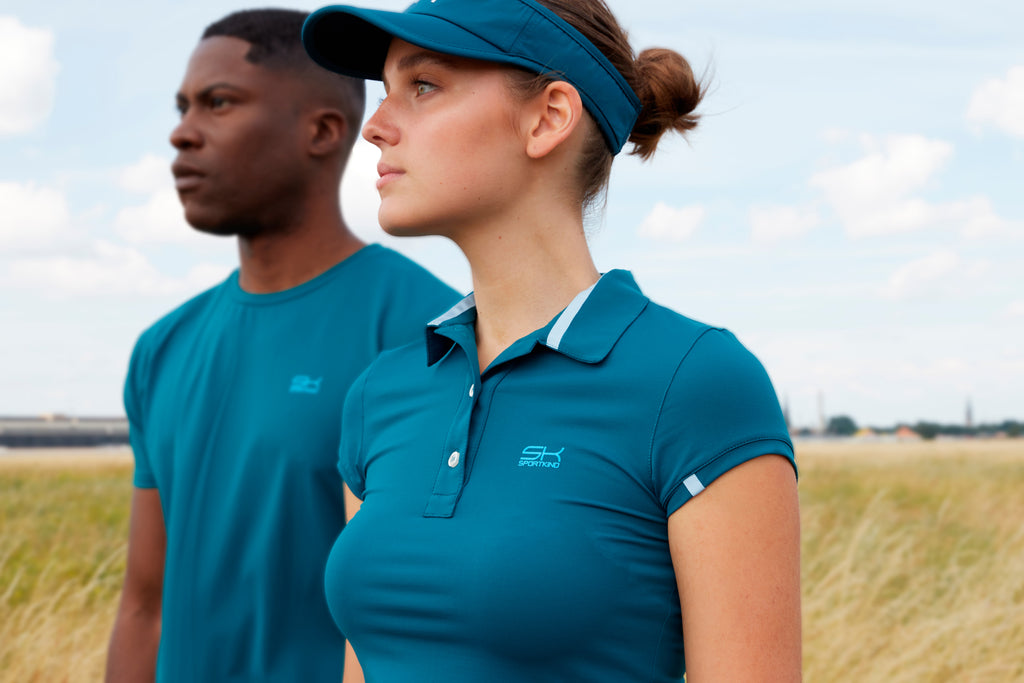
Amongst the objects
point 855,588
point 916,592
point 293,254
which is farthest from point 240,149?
point 916,592

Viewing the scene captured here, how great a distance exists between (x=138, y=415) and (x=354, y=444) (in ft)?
5.42

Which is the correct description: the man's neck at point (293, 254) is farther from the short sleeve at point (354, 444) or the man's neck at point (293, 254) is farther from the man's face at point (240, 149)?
the short sleeve at point (354, 444)

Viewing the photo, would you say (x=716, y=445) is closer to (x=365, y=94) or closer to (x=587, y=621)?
(x=587, y=621)

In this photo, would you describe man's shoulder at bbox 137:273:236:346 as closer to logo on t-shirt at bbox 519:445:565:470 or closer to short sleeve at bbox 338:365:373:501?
short sleeve at bbox 338:365:373:501

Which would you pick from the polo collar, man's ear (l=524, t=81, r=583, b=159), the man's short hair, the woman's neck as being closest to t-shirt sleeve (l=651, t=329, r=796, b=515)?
the polo collar

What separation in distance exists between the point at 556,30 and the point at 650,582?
110cm

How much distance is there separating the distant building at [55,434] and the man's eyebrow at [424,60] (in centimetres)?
5537

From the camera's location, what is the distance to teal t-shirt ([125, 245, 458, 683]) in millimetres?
2908

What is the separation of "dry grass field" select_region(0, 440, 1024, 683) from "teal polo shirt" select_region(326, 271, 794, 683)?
175 inches

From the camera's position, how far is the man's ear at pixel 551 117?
6.53 ft

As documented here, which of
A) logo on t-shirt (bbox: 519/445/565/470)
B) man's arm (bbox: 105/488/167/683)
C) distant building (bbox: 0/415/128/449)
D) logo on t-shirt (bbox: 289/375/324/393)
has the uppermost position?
logo on t-shirt (bbox: 519/445/565/470)

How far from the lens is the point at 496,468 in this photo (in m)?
1.86

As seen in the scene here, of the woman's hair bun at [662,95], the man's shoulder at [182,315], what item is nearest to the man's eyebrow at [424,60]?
the woman's hair bun at [662,95]

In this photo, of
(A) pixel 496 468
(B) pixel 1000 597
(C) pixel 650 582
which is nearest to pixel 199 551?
(A) pixel 496 468
